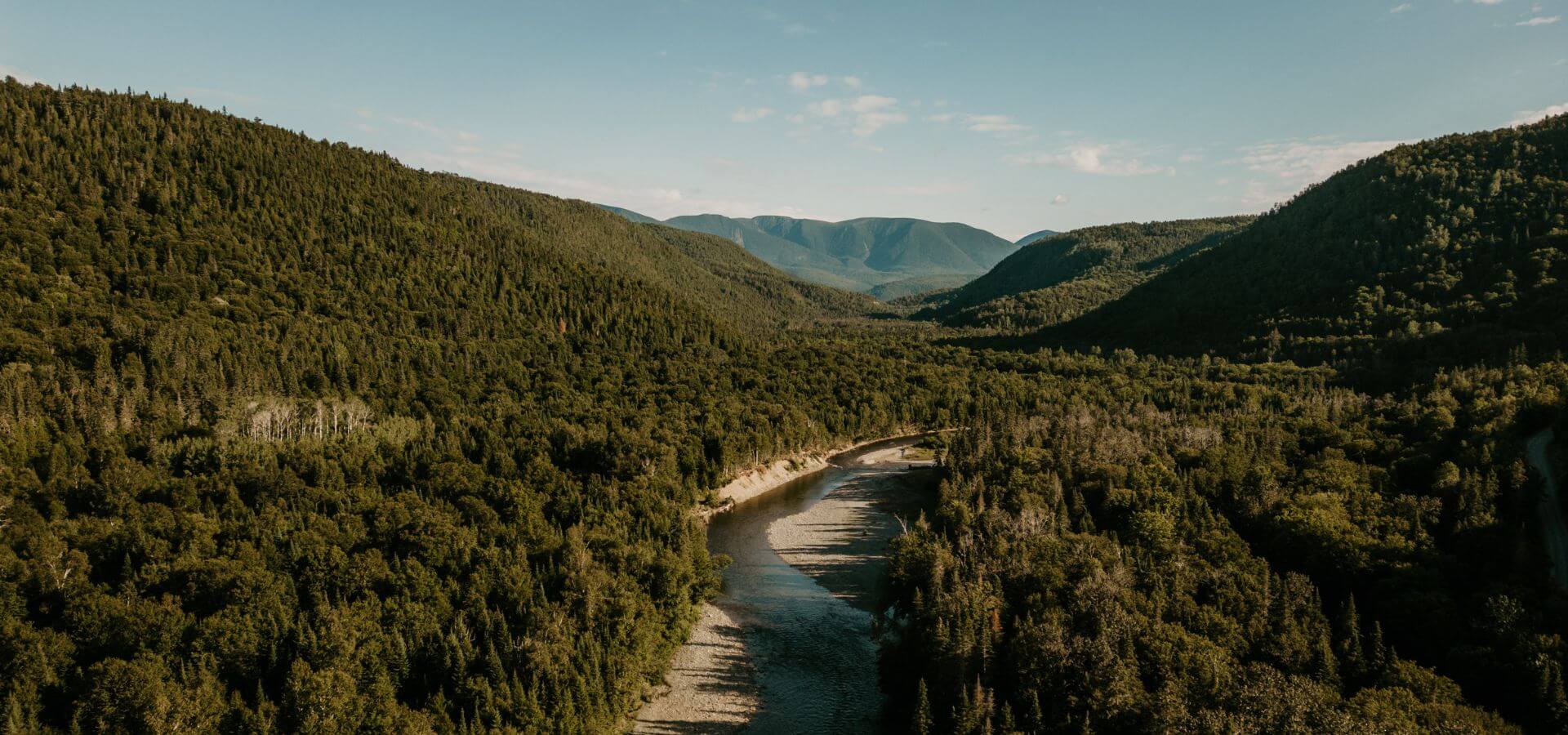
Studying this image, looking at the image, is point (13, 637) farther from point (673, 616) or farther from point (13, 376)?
point (13, 376)

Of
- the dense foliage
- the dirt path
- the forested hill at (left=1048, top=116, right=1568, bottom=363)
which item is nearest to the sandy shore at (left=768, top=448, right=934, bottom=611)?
the dense foliage

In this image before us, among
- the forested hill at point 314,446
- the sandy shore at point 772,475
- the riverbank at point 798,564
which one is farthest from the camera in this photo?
the sandy shore at point 772,475

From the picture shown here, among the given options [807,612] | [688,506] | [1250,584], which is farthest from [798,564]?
[1250,584]

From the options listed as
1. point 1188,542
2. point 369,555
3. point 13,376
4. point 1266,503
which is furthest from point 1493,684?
point 13,376

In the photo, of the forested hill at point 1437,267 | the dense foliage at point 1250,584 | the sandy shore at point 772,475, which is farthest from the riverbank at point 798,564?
the forested hill at point 1437,267

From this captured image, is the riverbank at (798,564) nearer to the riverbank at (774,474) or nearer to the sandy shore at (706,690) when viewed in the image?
the sandy shore at (706,690)
